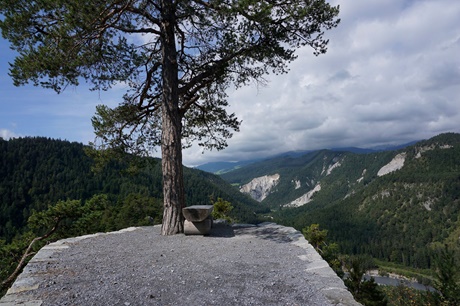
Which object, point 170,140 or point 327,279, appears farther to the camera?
point 170,140

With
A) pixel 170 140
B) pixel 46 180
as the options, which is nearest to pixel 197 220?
pixel 170 140

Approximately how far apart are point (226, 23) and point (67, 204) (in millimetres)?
10916

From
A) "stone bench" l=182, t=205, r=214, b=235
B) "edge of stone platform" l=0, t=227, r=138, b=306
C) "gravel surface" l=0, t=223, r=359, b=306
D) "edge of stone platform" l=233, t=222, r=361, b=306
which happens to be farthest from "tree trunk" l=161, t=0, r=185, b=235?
"edge of stone platform" l=233, t=222, r=361, b=306

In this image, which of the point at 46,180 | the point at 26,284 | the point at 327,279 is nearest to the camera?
the point at 26,284

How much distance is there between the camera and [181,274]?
5.16 m

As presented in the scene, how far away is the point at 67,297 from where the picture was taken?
4.11 m

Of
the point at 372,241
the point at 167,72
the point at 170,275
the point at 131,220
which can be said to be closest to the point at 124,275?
the point at 170,275

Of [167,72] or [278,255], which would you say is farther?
[167,72]

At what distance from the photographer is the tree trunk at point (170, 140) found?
31.2 ft

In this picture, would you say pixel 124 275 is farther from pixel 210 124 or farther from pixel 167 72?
pixel 210 124

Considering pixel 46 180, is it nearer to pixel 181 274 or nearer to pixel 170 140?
pixel 170 140

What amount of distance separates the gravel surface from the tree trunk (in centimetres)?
148

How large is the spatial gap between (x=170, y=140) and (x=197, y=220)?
9.22 ft

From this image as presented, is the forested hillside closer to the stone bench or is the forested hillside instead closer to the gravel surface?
the stone bench
